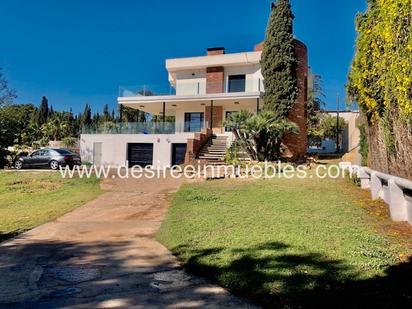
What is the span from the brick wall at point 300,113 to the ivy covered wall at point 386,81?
48.2 ft

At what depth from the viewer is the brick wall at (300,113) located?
2498 cm

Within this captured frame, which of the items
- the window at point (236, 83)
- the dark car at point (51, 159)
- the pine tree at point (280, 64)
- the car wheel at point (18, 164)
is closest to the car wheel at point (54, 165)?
the dark car at point (51, 159)

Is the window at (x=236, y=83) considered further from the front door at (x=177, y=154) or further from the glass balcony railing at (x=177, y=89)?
the front door at (x=177, y=154)

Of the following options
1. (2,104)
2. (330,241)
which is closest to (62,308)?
(330,241)

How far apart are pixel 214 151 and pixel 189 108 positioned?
7.65 metres

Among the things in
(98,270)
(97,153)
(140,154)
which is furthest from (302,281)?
(97,153)

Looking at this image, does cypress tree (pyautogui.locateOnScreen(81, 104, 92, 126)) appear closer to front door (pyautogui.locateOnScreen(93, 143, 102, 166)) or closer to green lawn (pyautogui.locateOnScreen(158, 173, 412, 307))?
front door (pyautogui.locateOnScreen(93, 143, 102, 166))

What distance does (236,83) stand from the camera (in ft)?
98.2

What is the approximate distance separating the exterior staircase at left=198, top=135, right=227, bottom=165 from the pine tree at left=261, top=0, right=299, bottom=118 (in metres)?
3.85

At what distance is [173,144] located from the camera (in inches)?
1007

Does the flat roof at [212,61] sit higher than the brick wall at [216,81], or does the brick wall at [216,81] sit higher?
the flat roof at [212,61]

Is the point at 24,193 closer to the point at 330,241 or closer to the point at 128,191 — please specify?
the point at 128,191

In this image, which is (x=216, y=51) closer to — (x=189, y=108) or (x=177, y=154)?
(x=189, y=108)

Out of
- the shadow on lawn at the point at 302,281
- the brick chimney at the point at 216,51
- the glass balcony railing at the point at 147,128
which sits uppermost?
the brick chimney at the point at 216,51
